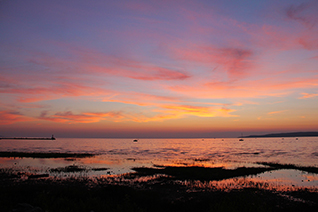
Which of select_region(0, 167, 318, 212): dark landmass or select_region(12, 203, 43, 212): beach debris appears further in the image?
select_region(0, 167, 318, 212): dark landmass

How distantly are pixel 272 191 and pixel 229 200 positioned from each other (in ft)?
24.2

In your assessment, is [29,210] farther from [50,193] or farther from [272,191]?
[272,191]

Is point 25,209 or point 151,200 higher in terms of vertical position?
point 25,209

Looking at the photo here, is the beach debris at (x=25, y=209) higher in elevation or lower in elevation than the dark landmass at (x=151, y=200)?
higher

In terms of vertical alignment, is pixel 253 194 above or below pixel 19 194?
below

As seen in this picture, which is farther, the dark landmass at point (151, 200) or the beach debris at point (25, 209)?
the dark landmass at point (151, 200)

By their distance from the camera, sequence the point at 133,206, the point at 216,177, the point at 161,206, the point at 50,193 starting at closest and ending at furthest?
the point at 133,206, the point at 161,206, the point at 50,193, the point at 216,177

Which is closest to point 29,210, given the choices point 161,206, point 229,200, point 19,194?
point 19,194

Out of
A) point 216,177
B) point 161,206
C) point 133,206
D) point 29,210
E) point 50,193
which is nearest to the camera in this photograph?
point 29,210

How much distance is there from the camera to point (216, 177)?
29031mm

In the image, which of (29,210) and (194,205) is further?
(194,205)

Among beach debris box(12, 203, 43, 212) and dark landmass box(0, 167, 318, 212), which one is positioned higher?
beach debris box(12, 203, 43, 212)

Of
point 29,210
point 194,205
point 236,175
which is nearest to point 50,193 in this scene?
point 29,210

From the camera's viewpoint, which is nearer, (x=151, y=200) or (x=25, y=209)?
(x=25, y=209)
